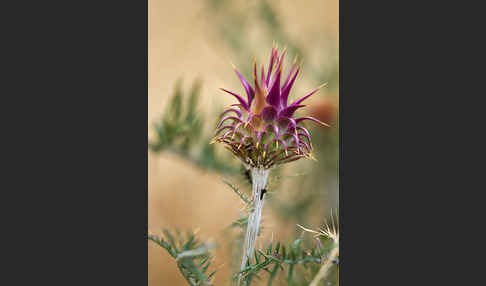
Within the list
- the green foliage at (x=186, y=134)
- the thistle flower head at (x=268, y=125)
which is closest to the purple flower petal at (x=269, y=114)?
the thistle flower head at (x=268, y=125)

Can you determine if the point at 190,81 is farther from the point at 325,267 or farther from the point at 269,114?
the point at 325,267

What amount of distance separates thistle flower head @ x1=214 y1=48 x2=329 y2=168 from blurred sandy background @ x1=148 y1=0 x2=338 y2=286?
0.34 metres

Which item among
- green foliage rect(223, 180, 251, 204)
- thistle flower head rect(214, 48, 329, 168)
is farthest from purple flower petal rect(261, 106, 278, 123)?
green foliage rect(223, 180, 251, 204)

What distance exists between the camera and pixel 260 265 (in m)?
0.59

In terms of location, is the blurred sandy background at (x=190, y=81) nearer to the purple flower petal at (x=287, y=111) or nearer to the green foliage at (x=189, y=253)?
the green foliage at (x=189, y=253)

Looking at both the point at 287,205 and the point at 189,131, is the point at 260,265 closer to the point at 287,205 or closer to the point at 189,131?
the point at 189,131

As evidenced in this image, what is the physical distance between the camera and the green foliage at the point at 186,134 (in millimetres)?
845

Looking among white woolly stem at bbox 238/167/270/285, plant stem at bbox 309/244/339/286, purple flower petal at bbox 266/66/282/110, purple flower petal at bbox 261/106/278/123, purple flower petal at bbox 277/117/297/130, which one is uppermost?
purple flower petal at bbox 266/66/282/110

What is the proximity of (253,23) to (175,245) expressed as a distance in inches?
35.2

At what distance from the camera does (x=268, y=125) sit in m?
0.58

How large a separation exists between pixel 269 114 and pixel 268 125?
0.02 metres

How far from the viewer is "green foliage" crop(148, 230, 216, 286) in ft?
1.76

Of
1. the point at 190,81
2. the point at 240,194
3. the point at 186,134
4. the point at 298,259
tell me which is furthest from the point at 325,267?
the point at 190,81

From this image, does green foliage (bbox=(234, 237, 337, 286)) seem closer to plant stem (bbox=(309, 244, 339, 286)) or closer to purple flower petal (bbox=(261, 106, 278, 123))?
plant stem (bbox=(309, 244, 339, 286))
